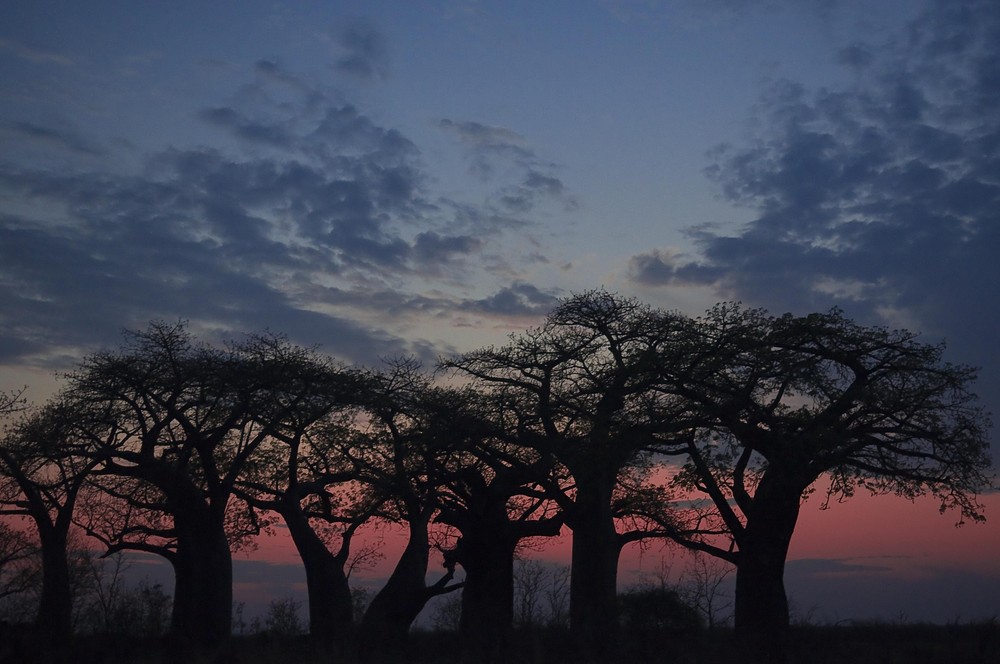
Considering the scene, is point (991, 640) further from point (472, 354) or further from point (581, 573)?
point (472, 354)

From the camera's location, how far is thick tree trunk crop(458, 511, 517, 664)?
2403cm

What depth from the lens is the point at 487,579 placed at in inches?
963

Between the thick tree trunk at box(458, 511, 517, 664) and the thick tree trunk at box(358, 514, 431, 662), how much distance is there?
1.12 meters

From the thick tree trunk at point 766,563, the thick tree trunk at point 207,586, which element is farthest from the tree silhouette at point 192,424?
the thick tree trunk at point 766,563

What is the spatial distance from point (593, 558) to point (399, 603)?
512cm

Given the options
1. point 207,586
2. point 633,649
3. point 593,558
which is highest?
point 593,558

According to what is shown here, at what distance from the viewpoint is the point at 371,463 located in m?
26.8

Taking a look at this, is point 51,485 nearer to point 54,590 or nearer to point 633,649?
point 54,590

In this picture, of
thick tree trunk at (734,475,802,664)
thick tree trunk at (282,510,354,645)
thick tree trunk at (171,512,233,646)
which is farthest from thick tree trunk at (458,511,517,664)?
thick tree trunk at (734,475,802,664)

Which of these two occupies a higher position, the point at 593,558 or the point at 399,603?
the point at 593,558

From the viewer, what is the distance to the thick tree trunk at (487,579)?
24031 millimetres

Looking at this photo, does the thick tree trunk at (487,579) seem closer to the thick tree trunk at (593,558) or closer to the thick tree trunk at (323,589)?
the thick tree trunk at (593,558)

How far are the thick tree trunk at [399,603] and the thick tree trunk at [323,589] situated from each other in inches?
25.9

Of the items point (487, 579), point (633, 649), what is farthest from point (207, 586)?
point (633, 649)
